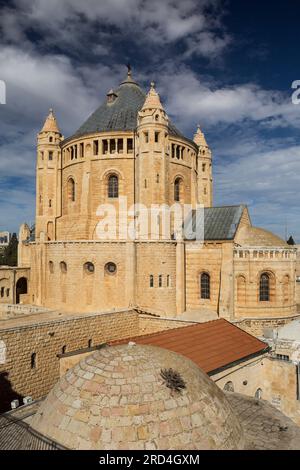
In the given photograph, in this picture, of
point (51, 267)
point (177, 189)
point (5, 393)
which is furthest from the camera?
point (177, 189)

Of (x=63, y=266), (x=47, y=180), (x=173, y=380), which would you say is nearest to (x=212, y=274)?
(x=63, y=266)

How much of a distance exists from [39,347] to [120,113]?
72.7ft

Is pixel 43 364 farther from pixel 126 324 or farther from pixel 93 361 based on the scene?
pixel 93 361

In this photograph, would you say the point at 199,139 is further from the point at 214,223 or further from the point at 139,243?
the point at 139,243

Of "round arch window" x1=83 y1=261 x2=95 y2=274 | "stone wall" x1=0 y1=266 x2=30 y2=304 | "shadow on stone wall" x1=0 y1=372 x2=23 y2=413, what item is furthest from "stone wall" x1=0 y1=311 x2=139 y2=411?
"stone wall" x1=0 y1=266 x2=30 y2=304

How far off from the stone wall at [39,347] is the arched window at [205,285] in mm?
7774

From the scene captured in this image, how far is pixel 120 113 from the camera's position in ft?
109

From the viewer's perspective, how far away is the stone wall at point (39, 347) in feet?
58.3

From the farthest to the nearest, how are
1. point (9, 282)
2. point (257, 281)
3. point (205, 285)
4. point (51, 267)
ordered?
1. point (9, 282)
2. point (51, 267)
3. point (205, 285)
4. point (257, 281)

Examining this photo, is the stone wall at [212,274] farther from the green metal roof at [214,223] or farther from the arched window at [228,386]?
the arched window at [228,386]

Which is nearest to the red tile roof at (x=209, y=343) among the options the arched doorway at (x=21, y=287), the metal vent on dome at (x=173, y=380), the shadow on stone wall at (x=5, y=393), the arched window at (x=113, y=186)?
the shadow on stone wall at (x=5, y=393)

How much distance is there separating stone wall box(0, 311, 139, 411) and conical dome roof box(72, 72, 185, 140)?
17114mm
